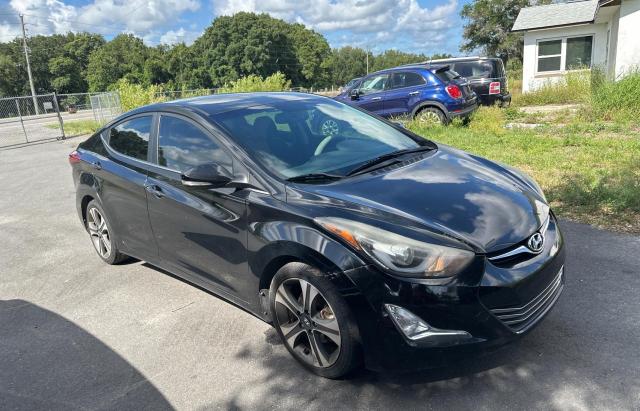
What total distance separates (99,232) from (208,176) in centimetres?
244

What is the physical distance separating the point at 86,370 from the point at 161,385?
1.97 feet

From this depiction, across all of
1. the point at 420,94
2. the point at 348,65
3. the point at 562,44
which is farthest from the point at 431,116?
the point at 348,65

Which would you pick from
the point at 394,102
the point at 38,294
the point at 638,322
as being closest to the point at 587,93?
the point at 394,102

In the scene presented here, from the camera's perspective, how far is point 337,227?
107 inches

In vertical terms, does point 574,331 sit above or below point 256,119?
below

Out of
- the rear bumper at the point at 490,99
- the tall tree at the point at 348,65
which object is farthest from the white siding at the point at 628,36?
the tall tree at the point at 348,65

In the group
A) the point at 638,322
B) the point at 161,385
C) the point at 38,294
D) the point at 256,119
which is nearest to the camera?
the point at 161,385

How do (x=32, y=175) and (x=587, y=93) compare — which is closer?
(x=32, y=175)

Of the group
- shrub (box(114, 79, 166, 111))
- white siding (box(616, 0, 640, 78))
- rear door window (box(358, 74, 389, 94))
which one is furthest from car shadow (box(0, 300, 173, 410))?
white siding (box(616, 0, 640, 78))

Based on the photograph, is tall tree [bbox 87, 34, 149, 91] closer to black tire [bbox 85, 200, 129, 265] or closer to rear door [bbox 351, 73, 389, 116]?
rear door [bbox 351, 73, 389, 116]

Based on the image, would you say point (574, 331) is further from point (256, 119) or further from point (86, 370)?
point (86, 370)

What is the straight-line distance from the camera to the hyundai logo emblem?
2768 mm

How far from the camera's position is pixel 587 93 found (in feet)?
41.0

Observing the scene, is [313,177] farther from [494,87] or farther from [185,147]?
[494,87]
